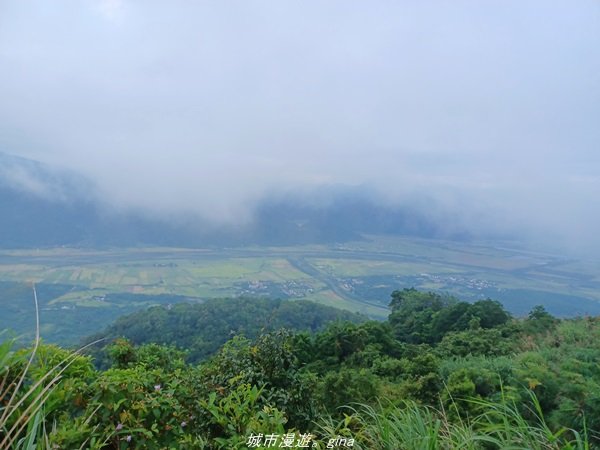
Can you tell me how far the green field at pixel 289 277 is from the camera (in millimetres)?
30578

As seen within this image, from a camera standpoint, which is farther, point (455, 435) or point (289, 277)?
point (289, 277)

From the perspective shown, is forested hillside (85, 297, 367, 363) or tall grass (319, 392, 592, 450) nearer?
tall grass (319, 392, 592, 450)

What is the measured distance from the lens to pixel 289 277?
142 ft

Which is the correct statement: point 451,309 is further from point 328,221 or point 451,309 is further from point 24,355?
point 328,221

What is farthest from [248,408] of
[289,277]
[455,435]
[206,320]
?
[289,277]

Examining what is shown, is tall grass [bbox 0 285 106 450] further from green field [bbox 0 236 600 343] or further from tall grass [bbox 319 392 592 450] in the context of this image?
green field [bbox 0 236 600 343]

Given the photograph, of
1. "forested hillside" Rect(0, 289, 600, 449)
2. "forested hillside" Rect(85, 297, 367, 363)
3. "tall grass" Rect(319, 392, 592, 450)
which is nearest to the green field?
"forested hillside" Rect(85, 297, 367, 363)

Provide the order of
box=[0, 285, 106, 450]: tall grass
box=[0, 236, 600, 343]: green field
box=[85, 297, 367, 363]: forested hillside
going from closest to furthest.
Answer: box=[0, 285, 106, 450]: tall grass < box=[85, 297, 367, 363]: forested hillside < box=[0, 236, 600, 343]: green field

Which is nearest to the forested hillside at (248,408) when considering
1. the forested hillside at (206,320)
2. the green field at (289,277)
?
the forested hillside at (206,320)

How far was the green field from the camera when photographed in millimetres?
30578

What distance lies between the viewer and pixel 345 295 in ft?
122

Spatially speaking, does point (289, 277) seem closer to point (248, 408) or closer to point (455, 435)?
point (248, 408)

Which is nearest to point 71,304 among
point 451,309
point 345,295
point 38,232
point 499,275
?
point 345,295

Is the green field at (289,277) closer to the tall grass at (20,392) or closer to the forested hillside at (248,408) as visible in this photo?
the forested hillside at (248,408)
